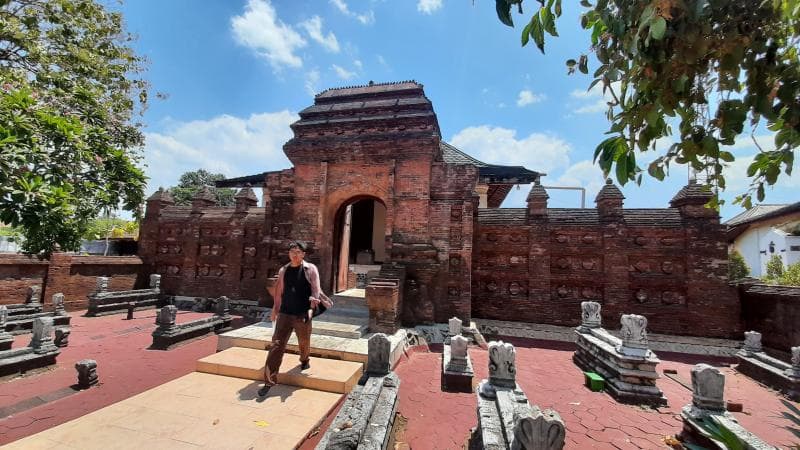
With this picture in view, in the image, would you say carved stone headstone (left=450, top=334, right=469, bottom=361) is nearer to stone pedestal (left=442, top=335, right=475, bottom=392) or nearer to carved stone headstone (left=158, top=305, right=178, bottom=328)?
stone pedestal (left=442, top=335, right=475, bottom=392)

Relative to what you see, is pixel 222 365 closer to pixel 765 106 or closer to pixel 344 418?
pixel 344 418

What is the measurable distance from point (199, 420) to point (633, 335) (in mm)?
6781

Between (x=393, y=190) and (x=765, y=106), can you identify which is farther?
(x=393, y=190)

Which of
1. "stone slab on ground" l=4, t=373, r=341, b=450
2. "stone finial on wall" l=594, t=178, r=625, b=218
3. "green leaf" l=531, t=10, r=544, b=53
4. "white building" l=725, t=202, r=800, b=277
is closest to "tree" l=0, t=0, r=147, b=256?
"stone slab on ground" l=4, t=373, r=341, b=450

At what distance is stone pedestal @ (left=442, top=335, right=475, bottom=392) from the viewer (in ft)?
17.6

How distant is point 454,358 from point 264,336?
151 inches

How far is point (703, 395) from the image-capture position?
4.01 metres

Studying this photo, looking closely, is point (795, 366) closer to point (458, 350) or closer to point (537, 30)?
point (458, 350)

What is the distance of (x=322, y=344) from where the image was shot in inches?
244

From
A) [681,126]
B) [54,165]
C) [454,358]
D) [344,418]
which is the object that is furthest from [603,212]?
[54,165]

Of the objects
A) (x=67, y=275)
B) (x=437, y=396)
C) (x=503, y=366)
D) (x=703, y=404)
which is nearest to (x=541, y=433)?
(x=503, y=366)

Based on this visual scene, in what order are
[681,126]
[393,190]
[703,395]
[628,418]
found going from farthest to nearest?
[393,190], [628,418], [703,395], [681,126]

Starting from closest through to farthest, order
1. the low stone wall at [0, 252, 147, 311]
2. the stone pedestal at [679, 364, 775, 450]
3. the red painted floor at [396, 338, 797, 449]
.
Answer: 1. the stone pedestal at [679, 364, 775, 450]
2. the red painted floor at [396, 338, 797, 449]
3. the low stone wall at [0, 252, 147, 311]

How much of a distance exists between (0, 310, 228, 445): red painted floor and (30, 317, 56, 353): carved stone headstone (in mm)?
392
